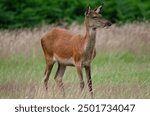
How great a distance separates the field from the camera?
53.0 feet

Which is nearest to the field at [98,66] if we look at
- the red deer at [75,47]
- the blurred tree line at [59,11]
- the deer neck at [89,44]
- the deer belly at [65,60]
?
the red deer at [75,47]

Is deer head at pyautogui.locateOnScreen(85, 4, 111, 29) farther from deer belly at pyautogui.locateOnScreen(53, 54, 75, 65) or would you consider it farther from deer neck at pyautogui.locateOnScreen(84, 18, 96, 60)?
deer belly at pyautogui.locateOnScreen(53, 54, 75, 65)

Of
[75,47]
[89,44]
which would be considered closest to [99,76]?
[75,47]

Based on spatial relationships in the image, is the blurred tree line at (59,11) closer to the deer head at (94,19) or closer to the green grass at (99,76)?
the green grass at (99,76)

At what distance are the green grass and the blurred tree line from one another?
13.9 ft

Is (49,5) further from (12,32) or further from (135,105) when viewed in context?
(135,105)

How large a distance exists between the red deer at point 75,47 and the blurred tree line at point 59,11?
812cm

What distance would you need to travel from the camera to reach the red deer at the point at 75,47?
637 inches

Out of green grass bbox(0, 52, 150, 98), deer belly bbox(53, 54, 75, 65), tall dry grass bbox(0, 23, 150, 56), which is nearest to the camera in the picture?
green grass bbox(0, 52, 150, 98)

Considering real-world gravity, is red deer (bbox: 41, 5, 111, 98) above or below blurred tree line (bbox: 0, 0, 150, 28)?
above

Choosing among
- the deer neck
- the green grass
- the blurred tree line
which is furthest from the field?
the blurred tree line

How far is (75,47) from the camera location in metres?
16.5

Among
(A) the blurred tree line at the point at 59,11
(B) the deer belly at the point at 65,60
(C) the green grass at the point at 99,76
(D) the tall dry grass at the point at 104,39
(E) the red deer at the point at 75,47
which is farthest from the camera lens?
(A) the blurred tree line at the point at 59,11

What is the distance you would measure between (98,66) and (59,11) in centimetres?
694
